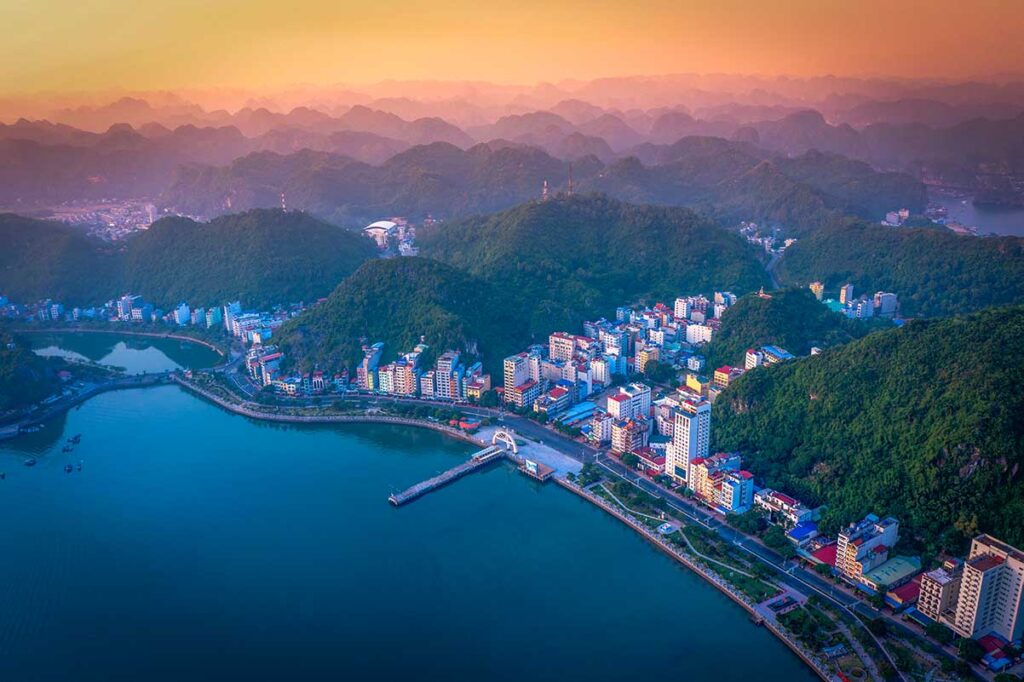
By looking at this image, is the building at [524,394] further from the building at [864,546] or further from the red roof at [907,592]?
the red roof at [907,592]

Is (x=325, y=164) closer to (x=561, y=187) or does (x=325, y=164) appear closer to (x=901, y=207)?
(x=561, y=187)

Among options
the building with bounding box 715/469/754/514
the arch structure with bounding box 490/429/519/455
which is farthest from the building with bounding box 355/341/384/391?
the building with bounding box 715/469/754/514

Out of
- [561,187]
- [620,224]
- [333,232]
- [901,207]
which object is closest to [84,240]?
[333,232]

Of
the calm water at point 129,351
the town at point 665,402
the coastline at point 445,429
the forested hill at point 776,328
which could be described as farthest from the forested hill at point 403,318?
the forested hill at point 776,328

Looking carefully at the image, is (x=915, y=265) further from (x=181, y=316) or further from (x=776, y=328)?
(x=181, y=316)

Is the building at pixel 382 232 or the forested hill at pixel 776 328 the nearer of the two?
the forested hill at pixel 776 328
